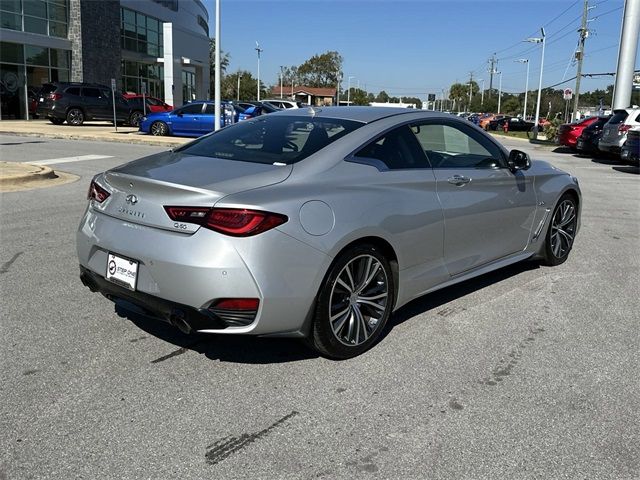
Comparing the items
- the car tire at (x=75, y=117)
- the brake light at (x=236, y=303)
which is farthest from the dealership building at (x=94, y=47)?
the brake light at (x=236, y=303)

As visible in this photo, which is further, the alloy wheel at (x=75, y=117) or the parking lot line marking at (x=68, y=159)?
the alloy wheel at (x=75, y=117)

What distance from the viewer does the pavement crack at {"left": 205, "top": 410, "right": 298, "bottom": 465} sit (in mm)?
2766

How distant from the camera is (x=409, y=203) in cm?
404

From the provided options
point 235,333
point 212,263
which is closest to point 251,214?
point 212,263

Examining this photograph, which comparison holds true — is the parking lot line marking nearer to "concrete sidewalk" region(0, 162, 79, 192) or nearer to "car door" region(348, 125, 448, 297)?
"concrete sidewalk" region(0, 162, 79, 192)

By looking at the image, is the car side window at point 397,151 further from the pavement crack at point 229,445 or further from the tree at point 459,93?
the tree at point 459,93

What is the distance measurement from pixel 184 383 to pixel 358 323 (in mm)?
1125

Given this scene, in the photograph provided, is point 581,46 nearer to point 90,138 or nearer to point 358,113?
point 90,138

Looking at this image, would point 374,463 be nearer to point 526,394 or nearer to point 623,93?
point 526,394

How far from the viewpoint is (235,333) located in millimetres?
3324

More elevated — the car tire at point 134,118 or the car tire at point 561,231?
the car tire at point 134,118

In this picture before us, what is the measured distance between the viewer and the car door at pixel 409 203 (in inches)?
154

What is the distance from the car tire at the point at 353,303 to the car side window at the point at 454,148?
3.48 feet

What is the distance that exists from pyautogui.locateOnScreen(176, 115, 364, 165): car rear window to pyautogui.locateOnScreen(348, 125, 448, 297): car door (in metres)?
0.28
